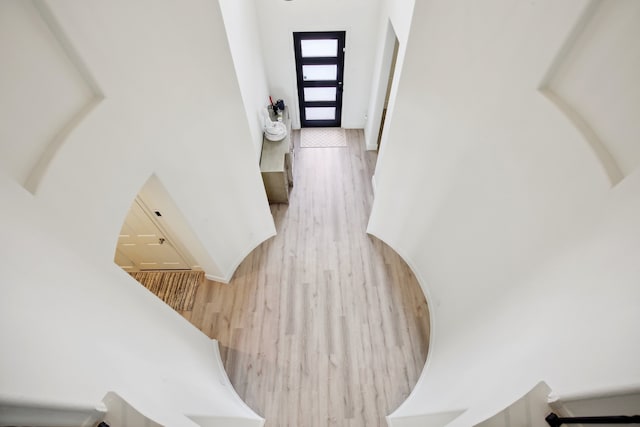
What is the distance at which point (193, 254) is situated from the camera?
3.43 metres

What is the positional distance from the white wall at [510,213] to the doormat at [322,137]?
2.98m

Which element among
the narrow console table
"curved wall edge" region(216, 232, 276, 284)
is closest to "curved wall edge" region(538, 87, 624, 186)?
the narrow console table

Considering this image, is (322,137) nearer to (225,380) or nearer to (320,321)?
(320,321)

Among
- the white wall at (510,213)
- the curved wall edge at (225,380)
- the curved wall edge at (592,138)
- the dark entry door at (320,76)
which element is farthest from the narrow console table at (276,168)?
the curved wall edge at (592,138)

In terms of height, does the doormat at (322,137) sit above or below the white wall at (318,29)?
below

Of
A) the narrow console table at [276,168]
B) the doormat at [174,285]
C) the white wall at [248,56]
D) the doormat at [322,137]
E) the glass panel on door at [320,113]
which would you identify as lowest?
the doormat at [174,285]

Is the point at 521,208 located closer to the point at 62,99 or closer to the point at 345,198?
the point at 62,99

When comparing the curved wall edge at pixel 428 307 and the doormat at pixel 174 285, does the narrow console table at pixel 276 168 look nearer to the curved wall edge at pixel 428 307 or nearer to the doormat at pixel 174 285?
the curved wall edge at pixel 428 307

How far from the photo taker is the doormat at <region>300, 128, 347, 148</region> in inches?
228

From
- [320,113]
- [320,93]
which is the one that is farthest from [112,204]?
[320,113]

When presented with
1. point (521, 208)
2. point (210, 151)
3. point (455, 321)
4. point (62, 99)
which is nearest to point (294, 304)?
point (455, 321)

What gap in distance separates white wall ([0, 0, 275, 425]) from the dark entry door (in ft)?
9.21

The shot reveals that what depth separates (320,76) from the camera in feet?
17.2

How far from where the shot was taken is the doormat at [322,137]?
19.0ft
